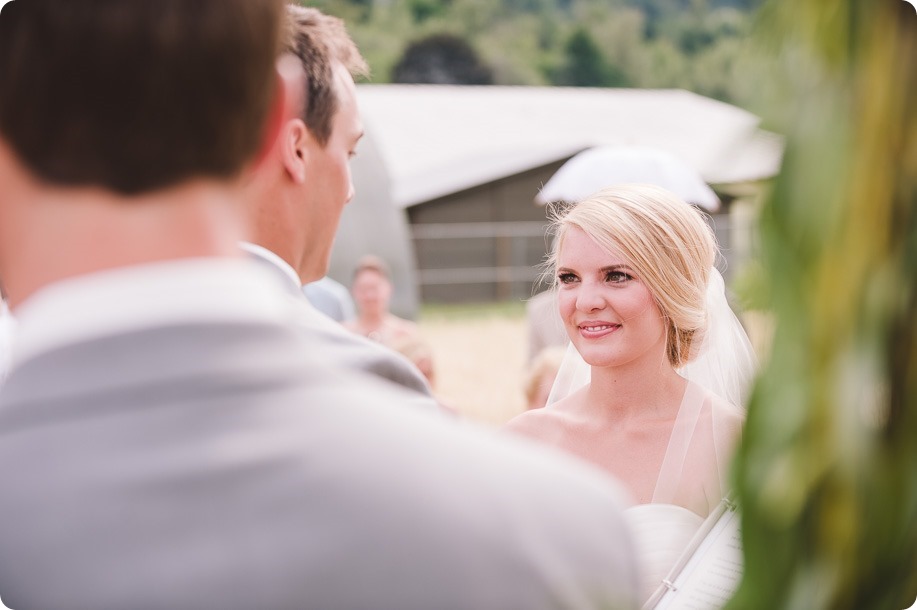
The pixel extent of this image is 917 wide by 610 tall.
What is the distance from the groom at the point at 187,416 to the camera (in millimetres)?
866

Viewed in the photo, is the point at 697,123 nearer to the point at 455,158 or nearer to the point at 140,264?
the point at 455,158

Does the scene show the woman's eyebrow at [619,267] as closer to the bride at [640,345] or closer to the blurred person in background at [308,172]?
the bride at [640,345]

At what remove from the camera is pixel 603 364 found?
352 centimetres

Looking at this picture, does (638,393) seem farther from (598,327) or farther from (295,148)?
(295,148)

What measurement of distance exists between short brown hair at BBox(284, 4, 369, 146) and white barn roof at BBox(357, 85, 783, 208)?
26869 mm

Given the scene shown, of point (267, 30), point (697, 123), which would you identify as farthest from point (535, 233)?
point (267, 30)

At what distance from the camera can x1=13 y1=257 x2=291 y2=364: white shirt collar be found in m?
0.88

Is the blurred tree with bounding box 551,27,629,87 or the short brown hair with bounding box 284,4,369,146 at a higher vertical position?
the short brown hair with bounding box 284,4,369,146

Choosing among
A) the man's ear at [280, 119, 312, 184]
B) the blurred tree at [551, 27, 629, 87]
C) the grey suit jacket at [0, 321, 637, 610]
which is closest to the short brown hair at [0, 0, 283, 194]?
the grey suit jacket at [0, 321, 637, 610]

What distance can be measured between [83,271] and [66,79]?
0.55 ft

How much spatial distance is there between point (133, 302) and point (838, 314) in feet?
1.88

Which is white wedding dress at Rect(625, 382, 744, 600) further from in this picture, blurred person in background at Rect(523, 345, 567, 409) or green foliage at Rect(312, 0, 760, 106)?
green foliage at Rect(312, 0, 760, 106)

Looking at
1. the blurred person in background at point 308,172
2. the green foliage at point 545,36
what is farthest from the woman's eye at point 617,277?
the green foliage at point 545,36

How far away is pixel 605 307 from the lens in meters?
3.48
